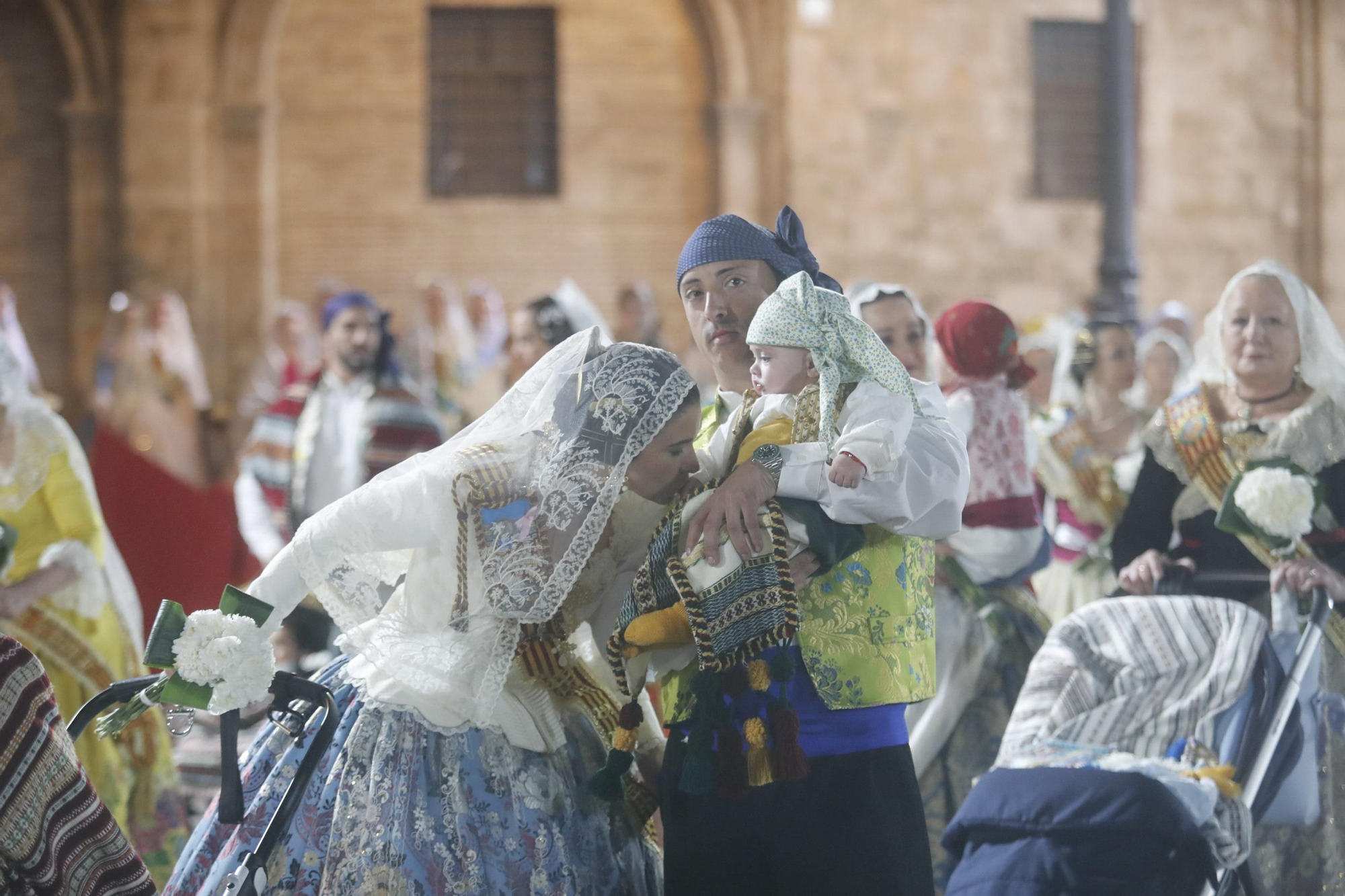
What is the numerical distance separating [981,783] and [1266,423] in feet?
4.90

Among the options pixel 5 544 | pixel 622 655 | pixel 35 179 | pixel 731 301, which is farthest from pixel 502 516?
pixel 35 179

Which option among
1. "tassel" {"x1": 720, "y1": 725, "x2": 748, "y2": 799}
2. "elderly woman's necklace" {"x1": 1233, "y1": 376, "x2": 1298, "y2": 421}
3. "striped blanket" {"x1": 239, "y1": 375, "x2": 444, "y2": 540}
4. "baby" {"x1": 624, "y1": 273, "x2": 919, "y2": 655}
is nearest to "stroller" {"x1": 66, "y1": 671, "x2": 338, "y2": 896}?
"baby" {"x1": 624, "y1": 273, "x2": 919, "y2": 655}

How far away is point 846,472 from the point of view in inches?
117

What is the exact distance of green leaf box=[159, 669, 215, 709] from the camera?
306cm

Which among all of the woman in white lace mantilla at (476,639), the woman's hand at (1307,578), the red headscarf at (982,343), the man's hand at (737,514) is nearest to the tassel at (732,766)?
the man's hand at (737,514)

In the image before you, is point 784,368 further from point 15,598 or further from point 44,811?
point 15,598

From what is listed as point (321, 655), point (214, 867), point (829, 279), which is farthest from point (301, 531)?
point (321, 655)

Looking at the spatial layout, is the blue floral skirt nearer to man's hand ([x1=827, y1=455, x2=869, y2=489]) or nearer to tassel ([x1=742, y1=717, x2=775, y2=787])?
tassel ([x1=742, y1=717, x2=775, y2=787])

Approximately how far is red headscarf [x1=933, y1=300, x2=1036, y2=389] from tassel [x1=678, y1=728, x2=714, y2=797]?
2.62 metres

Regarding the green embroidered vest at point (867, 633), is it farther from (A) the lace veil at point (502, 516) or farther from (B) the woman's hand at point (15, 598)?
(B) the woman's hand at point (15, 598)

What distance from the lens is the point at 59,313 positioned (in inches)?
559

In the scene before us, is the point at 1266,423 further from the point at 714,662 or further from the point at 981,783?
the point at 714,662

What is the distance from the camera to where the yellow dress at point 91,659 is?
197 inches

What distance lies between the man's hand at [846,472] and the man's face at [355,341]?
12.7ft
